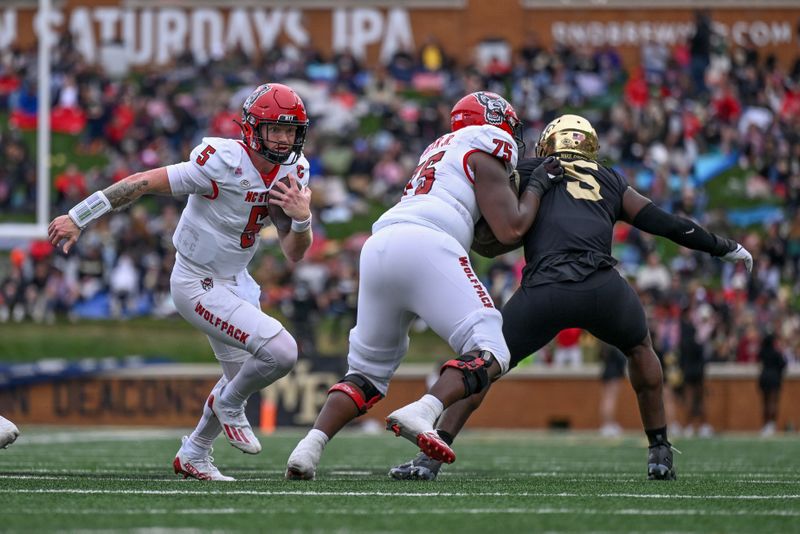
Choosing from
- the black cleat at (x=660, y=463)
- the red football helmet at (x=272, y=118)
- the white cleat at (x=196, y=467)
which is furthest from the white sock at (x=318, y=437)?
the black cleat at (x=660, y=463)

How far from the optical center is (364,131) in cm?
2483

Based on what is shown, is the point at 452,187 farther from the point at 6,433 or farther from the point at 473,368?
the point at 6,433

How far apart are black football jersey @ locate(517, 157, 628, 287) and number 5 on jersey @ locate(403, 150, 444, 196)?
0.58 metres

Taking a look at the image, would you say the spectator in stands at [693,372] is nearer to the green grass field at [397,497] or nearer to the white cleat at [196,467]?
the green grass field at [397,497]

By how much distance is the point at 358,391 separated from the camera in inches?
250

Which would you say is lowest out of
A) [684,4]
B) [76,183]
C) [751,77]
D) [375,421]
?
[375,421]

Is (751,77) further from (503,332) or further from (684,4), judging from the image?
(503,332)

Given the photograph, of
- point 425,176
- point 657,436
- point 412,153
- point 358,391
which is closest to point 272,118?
point 425,176

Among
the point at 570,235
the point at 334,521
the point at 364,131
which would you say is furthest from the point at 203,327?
the point at 364,131

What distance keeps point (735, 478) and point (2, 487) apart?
368cm

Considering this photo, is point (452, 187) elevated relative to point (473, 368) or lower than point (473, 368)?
elevated

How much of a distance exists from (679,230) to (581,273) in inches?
27.7

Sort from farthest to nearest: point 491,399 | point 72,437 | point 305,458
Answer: point 491,399 → point 72,437 → point 305,458

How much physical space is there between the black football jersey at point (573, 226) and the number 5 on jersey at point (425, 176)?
583 mm
